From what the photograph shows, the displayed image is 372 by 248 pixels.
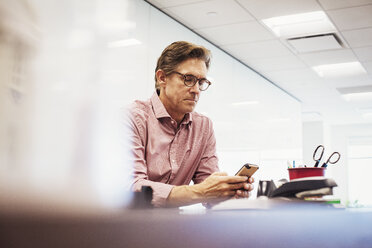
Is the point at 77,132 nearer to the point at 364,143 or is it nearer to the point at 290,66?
the point at 290,66

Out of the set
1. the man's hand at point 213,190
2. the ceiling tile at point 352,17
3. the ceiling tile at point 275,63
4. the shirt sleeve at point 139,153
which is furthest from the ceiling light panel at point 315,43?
the man's hand at point 213,190

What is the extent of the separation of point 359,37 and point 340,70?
142 centimetres

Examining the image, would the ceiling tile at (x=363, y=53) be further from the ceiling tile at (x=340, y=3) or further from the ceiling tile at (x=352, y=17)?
the ceiling tile at (x=340, y=3)

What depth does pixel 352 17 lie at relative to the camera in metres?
3.96

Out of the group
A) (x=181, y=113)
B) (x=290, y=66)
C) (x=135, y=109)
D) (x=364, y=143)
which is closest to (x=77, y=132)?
(x=135, y=109)

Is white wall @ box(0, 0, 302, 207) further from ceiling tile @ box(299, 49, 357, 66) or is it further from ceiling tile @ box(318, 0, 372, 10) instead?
ceiling tile @ box(318, 0, 372, 10)

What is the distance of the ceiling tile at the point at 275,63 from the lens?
5.36 m

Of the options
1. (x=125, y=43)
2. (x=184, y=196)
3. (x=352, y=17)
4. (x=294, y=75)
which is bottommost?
(x=184, y=196)

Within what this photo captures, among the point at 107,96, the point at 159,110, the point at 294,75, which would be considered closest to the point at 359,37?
the point at 294,75

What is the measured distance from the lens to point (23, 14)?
16 cm

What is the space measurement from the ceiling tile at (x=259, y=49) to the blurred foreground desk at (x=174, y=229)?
452 cm

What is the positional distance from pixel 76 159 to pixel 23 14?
0.09 m

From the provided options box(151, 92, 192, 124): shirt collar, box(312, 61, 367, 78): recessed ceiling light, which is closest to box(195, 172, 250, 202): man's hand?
box(151, 92, 192, 124): shirt collar

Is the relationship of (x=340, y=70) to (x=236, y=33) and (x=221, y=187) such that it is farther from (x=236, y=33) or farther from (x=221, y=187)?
(x=221, y=187)
